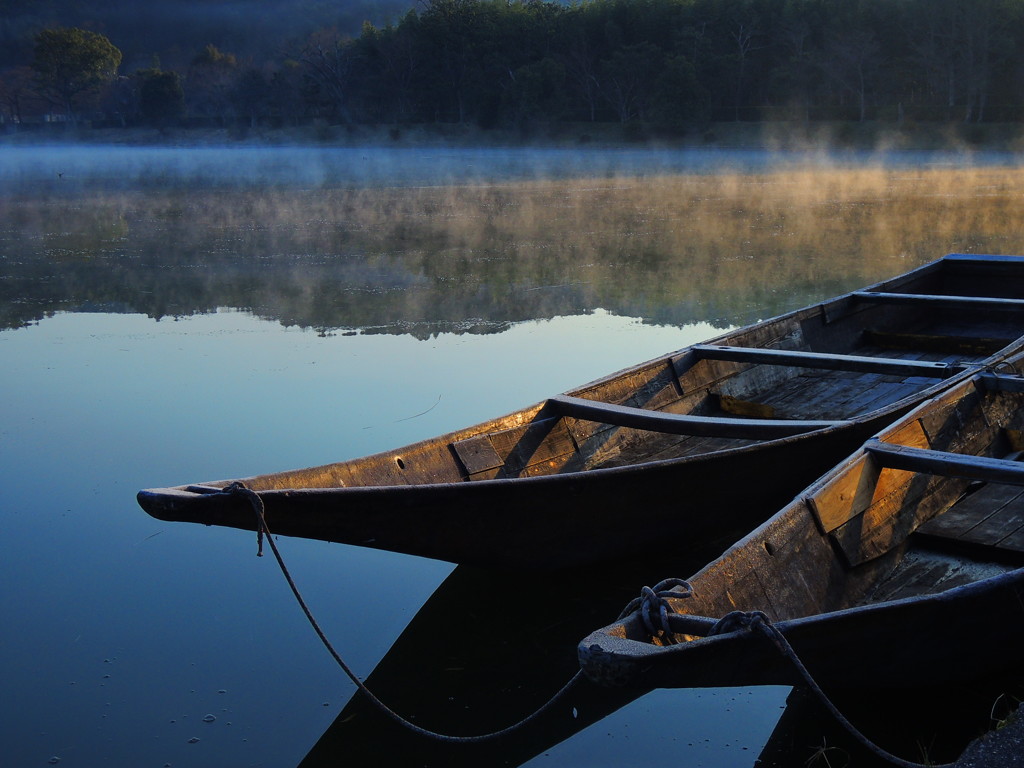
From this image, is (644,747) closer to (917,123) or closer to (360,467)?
(360,467)

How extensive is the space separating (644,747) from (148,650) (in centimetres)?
191

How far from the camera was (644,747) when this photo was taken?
3533 mm

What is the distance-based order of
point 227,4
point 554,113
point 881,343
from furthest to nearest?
point 227,4 → point 554,113 → point 881,343

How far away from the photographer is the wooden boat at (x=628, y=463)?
3.80 metres

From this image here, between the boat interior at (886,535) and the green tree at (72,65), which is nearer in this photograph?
the boat interior at (886,535)

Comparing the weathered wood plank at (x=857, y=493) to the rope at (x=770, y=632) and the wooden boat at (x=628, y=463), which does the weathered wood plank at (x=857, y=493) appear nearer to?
the wooden boat at (x=628, y=463)

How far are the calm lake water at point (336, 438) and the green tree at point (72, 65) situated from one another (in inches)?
2362

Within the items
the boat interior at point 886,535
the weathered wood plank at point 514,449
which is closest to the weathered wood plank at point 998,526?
the boat interior at point 886,535

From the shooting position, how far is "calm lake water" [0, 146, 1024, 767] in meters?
3.63

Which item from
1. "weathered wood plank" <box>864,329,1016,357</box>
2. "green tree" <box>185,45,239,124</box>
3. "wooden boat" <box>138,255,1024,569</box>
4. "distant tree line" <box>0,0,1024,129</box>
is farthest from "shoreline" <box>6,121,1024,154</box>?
"wooden boat" <box>138,255,1024,569</box>

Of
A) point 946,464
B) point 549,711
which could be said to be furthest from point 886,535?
point 549,711

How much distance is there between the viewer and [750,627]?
271 centimetres

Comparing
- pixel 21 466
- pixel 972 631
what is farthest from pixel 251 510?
pixel 21 466

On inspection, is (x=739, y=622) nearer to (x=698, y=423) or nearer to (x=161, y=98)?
(x=698, y=423)
